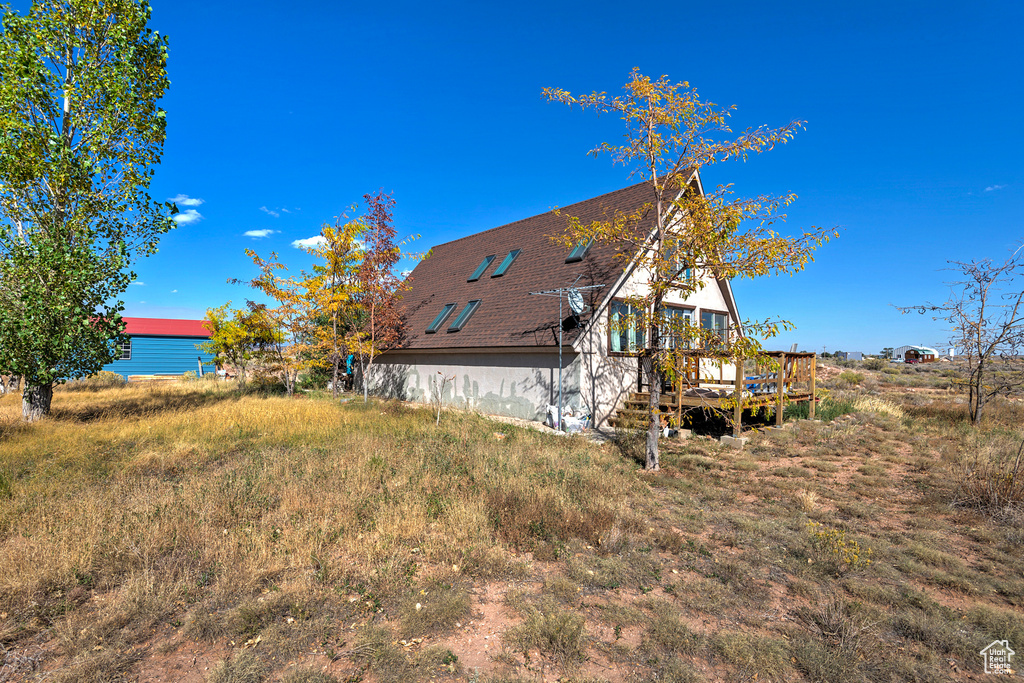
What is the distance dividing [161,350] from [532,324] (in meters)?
32.6

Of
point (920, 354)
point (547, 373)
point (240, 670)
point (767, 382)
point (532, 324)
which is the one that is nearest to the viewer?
point (240, 670)

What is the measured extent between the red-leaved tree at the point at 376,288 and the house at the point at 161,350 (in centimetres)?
2118

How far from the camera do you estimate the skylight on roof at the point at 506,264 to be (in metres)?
17.9

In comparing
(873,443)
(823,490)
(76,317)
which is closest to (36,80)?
(76,317)

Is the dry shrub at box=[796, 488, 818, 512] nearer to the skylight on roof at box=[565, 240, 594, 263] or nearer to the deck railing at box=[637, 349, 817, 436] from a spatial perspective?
the deck railing at box=[637, 349, 817, 436]

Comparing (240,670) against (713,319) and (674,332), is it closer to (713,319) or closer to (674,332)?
(674,332)

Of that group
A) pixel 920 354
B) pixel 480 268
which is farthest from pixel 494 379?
pixel 920 354

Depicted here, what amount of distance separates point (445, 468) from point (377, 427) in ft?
14.2

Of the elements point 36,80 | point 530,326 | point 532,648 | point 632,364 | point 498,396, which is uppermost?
point 36,80

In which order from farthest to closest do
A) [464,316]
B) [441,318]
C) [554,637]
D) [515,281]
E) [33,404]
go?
[441,318], [464,316], [515,281], [33,404], [554,637]

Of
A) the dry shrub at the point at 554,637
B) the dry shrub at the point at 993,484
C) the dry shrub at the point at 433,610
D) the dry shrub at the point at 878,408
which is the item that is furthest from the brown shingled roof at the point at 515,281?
the dry shrub at the point at 878,408

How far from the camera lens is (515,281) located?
55.3 ft

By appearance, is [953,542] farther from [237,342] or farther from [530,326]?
[237,342]

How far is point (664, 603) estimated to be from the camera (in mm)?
4262
